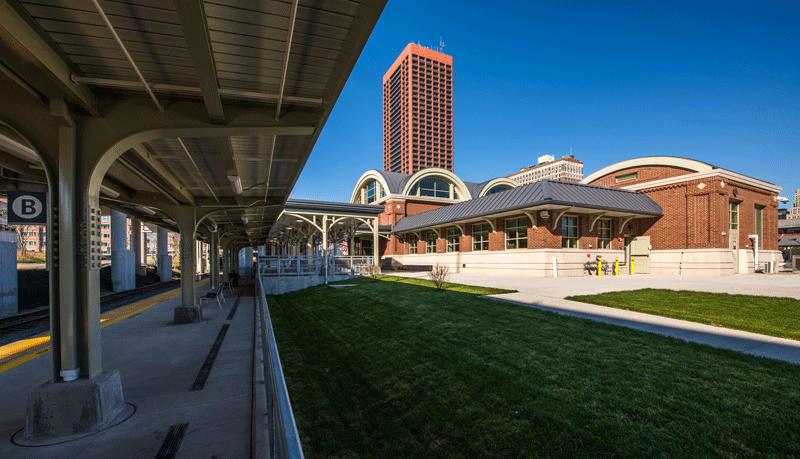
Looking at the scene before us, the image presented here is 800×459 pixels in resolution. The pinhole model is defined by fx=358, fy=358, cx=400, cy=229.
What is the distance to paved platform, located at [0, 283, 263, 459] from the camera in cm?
341

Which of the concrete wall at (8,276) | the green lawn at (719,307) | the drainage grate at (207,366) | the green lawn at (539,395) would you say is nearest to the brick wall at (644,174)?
the green lawn at (719,307)

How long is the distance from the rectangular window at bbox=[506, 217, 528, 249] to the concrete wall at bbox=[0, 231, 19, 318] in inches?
878

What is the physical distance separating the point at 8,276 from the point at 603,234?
2813cm

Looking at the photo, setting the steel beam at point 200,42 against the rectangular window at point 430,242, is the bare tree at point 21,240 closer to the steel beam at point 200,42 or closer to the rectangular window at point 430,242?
the rectangular window at point 430,242

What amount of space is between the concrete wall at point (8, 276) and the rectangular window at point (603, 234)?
27.3 m

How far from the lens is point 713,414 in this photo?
3770 millimetres

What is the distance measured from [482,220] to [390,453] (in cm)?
1997

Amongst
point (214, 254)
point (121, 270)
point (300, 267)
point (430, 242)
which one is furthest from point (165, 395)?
point (430, 242)

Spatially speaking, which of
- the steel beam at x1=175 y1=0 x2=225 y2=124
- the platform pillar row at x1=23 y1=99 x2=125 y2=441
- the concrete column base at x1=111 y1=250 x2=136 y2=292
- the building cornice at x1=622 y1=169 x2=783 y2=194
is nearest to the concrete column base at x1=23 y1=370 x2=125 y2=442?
the platform pillar row at x1=23 y1=99 x2=125 y2=441

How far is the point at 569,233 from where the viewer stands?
20188 millimetres

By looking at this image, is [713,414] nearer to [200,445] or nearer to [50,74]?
[200,445]

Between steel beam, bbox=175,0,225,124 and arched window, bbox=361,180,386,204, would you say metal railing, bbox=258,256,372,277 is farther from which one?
steel beam, bbox=175,0,225,124

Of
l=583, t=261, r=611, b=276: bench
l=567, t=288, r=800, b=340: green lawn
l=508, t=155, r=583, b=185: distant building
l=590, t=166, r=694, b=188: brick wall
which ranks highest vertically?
l=508, t=155, r=583, b=185: distant building

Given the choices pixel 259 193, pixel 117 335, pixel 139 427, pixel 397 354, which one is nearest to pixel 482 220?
→ pixel 259 193
